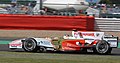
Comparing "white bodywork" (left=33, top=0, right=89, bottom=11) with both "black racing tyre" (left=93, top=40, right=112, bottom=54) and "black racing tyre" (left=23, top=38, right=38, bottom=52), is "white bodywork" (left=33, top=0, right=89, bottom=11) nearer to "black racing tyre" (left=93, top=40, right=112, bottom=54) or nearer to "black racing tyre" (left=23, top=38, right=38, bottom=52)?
"black racing tyre" (left=23, top=38, right=38, bottom=52)

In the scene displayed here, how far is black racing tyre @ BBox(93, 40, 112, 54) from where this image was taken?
1207cm

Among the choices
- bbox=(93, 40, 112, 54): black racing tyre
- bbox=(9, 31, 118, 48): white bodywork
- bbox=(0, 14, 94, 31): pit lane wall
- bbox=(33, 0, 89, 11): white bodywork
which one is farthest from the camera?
bbox=(33, 0, 89, 11): white bodywork

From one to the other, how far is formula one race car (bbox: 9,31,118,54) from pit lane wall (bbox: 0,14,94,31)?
7.99 meters

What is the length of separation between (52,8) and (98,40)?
847 inches

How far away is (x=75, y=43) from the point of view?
40.1 ft

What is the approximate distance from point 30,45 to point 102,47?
214 cm

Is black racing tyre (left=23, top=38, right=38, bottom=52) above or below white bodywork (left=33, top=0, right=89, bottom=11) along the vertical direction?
above

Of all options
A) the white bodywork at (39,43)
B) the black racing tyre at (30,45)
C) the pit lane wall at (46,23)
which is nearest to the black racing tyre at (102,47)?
the white bodywork at (39,43)

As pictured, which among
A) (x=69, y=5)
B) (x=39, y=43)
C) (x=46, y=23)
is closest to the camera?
(x=39, y=43)

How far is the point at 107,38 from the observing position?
40.2 ft

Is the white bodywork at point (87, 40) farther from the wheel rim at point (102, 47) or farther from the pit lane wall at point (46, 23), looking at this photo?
the pit lane wall at point (46, 23)

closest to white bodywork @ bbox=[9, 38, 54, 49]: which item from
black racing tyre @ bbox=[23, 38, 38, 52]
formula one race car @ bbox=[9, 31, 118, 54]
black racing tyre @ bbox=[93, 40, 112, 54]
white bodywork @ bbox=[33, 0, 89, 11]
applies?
formula one race car @ bbox=[9, 31, 118, 54]

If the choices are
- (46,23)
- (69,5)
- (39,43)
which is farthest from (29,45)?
(69,5)

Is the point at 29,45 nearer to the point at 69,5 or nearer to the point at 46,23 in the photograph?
the point at 46,23
